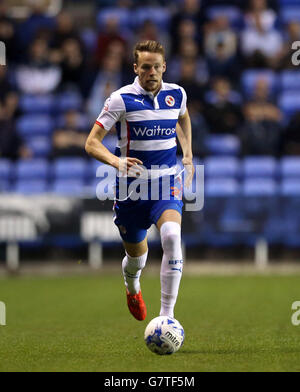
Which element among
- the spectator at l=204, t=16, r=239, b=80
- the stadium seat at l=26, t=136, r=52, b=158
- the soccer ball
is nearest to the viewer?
the soccer ball

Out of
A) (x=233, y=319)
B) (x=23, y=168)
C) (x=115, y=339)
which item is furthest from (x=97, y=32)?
(x=115, y=339)

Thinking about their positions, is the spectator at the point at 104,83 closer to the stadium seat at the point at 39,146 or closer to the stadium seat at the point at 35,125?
the stadium seat at the point at 35,125

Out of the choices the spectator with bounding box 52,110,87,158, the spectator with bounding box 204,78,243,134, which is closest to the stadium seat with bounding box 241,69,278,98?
the spectator with bounding box 204,78,243,134

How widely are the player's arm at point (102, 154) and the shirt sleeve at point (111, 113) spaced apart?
0.05 m

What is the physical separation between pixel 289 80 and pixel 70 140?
4399 mm

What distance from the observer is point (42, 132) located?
17.0 meters

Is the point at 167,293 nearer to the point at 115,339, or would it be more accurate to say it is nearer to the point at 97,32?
the point at 115,339

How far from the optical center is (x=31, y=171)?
16062 millimetres

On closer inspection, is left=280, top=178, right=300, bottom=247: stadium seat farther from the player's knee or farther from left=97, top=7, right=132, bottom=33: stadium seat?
the player's knee

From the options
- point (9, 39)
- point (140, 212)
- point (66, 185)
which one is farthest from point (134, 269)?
point (9, 39)

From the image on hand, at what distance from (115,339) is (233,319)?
180cm

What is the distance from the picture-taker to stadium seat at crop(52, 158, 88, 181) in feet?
52.3

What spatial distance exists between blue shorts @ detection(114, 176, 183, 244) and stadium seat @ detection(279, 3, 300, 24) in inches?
463
